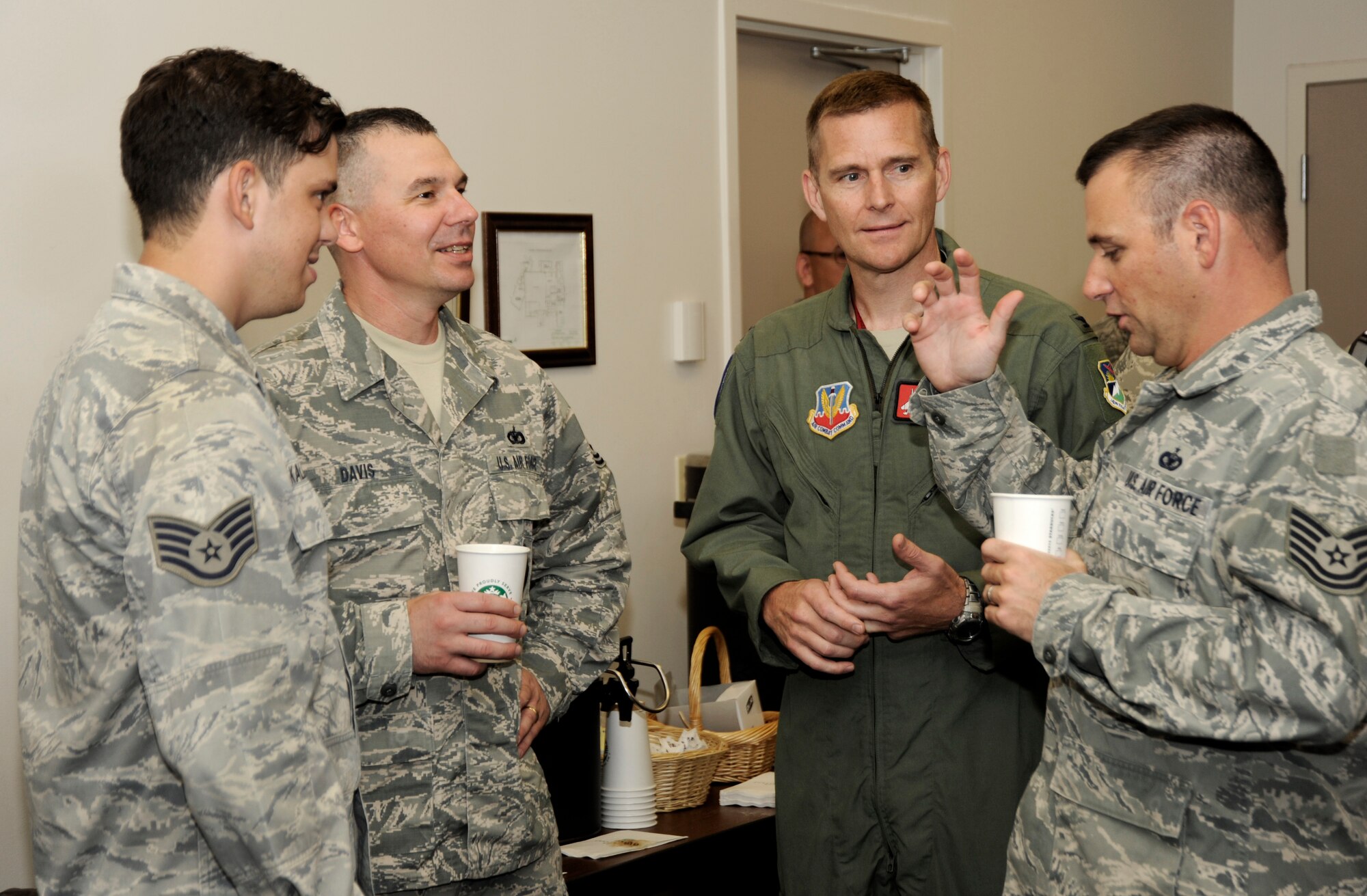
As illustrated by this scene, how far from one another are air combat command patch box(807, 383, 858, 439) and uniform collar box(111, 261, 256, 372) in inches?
43.9

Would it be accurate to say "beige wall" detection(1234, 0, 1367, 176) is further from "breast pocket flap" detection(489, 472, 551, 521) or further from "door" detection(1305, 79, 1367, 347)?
"breast pocket flap" detection(489, 472, 551, 521)

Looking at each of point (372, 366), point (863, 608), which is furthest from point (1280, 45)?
point (372, 366)

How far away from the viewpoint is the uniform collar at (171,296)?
1412 mm

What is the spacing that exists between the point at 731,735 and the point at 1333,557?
1970mm

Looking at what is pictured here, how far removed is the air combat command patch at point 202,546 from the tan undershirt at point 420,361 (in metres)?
0.84

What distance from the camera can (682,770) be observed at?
3.01 metres

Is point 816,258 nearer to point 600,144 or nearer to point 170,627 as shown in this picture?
point 600,144

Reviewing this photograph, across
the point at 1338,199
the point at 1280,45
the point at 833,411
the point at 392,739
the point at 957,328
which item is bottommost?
the point at 392,739

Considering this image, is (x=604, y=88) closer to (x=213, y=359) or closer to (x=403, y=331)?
(x=403, y=331)

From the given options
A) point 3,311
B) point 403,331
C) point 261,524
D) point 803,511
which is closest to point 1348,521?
point 803,511

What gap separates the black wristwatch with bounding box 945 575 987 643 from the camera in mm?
2076

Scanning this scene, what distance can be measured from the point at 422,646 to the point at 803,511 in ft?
2.42

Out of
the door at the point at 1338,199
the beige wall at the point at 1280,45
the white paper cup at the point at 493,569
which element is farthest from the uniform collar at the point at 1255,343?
the beige wall at the point at 1280,45

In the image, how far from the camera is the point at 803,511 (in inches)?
88.8
